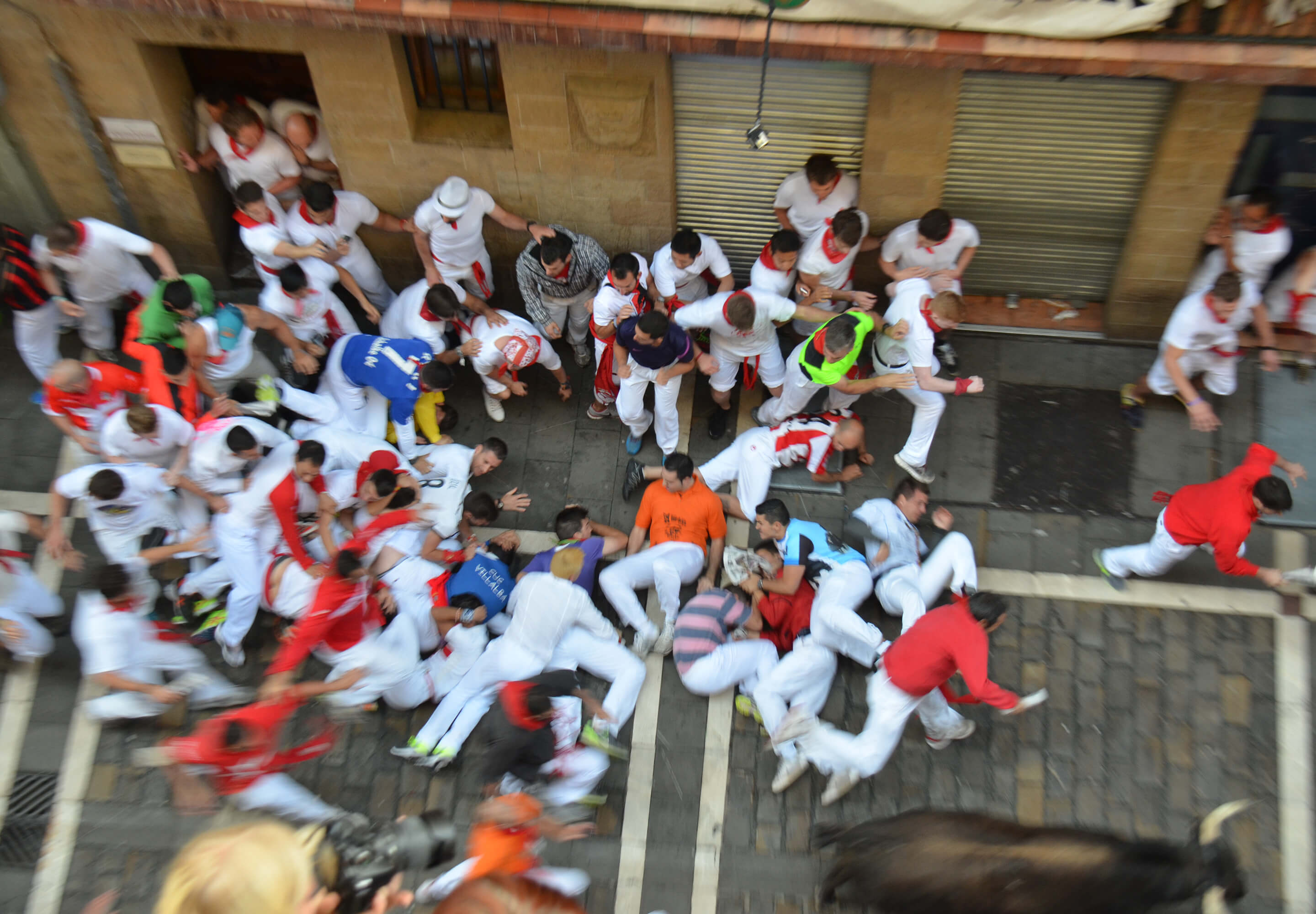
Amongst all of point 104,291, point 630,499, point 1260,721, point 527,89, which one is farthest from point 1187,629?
point 104,291

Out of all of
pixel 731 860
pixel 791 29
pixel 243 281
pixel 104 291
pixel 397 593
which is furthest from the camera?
pixel 243 281

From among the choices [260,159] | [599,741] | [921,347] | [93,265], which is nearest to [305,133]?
[260,159]

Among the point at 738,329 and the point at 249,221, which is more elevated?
the point at 249,221

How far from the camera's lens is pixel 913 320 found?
7000 mm

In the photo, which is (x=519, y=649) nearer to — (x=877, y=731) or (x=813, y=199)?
(x=877, y=731)

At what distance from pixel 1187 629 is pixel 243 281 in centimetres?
874

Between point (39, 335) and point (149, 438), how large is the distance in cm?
215

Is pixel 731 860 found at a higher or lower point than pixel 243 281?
lower

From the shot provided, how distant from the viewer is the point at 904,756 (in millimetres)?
6844

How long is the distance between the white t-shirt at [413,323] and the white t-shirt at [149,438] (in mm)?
1711

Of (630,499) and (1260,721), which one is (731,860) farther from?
→ (1260,721)

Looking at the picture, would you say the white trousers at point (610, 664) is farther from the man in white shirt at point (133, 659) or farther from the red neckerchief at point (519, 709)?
the man in white shirt at point (133, 659)

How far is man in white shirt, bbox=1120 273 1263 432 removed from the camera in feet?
23.2

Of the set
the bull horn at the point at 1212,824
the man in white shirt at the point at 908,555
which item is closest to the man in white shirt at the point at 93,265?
the man in white shirt at the point at 908,555
